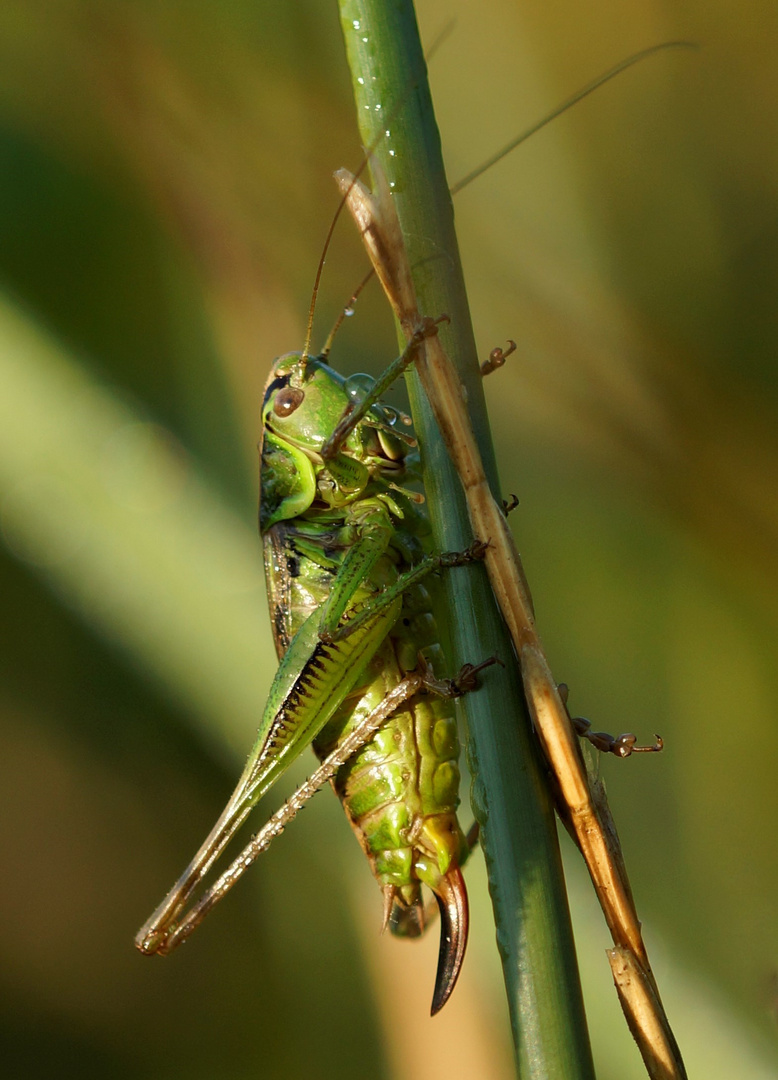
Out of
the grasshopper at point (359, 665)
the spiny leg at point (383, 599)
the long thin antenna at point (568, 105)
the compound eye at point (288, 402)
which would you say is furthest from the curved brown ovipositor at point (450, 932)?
the long thin antenna at point (568, 105)

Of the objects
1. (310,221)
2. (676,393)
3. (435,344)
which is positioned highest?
(310,221)

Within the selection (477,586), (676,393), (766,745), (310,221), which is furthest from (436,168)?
(310,221)

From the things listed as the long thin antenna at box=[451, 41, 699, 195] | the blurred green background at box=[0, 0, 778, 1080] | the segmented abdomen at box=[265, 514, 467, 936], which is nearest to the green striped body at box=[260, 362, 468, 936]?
the segmented abdomen at box=[265, 514, 467, 936]

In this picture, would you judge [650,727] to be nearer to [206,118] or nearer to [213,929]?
[213,929]

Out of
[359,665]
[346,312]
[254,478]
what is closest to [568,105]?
[346,312]

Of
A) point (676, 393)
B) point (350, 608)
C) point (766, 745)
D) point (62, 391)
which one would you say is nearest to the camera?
point (350, 608)

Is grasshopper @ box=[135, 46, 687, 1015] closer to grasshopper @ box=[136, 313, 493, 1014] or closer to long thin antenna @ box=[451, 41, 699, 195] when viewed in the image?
grasshopper @ box=[136, 313, 493, 1014]

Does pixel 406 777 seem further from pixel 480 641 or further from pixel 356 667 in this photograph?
pixel 480 641
